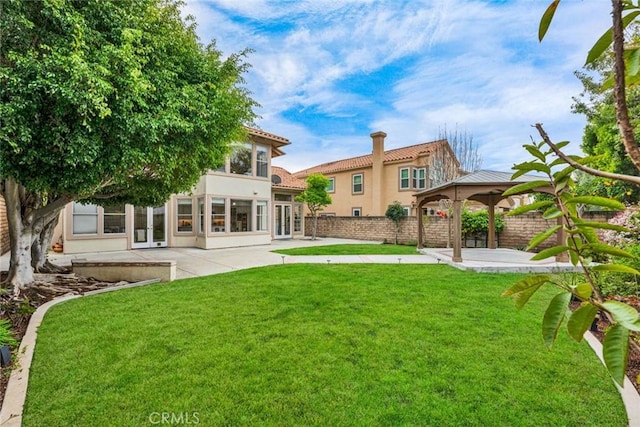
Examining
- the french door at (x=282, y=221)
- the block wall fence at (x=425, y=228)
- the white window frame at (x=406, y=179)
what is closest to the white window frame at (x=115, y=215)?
the french door at (x=282, y=221)

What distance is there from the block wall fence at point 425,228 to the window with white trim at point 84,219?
41.1 feet

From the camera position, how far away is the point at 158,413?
275cm

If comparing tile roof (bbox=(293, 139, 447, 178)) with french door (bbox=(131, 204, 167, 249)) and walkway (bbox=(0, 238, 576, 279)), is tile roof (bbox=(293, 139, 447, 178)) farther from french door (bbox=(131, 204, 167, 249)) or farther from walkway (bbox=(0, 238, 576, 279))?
french door (bbox=(131, 204, 167, 249))

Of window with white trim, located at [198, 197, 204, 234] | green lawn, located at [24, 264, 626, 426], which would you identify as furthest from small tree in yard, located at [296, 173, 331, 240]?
green lawn, located at [24, 264, 626, 426]

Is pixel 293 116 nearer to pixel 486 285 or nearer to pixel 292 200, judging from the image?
pixel 292 200

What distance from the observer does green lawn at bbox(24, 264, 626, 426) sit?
2.76m

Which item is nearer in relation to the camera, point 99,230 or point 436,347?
point 436,347

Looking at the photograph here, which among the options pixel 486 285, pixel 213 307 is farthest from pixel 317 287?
pixel 486 285

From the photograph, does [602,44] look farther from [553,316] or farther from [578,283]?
[553,316]

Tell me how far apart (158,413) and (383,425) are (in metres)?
1.91

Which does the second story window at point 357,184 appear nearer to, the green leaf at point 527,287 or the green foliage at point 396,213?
the green foliage at point 396,213

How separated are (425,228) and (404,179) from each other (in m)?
6.74

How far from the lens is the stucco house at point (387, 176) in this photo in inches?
843

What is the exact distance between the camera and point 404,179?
21875 millimetres
